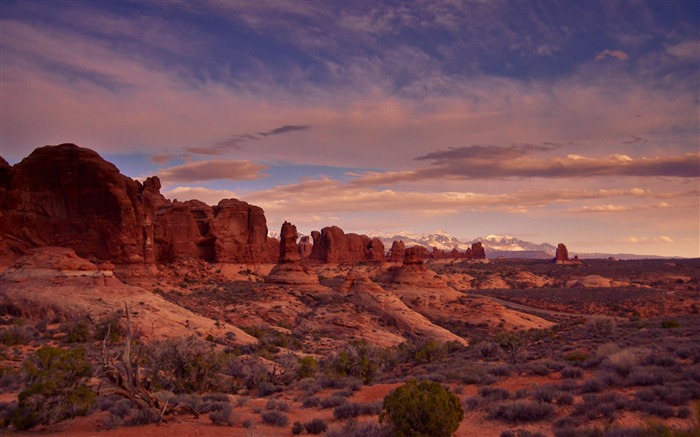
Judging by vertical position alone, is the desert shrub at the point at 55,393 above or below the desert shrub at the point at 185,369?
above

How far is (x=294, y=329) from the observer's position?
108ft

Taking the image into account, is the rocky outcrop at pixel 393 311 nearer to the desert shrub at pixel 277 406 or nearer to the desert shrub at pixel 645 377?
the desert shrub at pixel 645 377

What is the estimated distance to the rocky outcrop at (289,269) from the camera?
151 ft

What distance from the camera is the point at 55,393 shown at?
33.2ft

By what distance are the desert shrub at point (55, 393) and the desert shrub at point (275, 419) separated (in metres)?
4.07

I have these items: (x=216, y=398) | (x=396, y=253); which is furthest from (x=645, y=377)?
(x=396, y=253)

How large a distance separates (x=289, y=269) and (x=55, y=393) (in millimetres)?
37460

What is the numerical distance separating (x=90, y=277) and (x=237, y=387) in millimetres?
15950

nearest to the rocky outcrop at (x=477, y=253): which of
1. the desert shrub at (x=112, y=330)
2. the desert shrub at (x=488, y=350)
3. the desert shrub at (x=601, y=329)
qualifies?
the desert shrub at (x=601, y=329)

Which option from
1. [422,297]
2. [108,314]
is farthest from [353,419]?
[422,297]

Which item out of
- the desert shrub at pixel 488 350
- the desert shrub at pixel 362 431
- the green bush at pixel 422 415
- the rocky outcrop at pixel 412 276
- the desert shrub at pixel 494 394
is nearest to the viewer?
the green bush at pixel 422 415

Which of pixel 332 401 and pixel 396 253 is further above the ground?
pixel 396 253

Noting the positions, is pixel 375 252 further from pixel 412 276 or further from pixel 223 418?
pixel 223 418

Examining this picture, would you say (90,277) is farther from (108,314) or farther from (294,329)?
(294,329)
